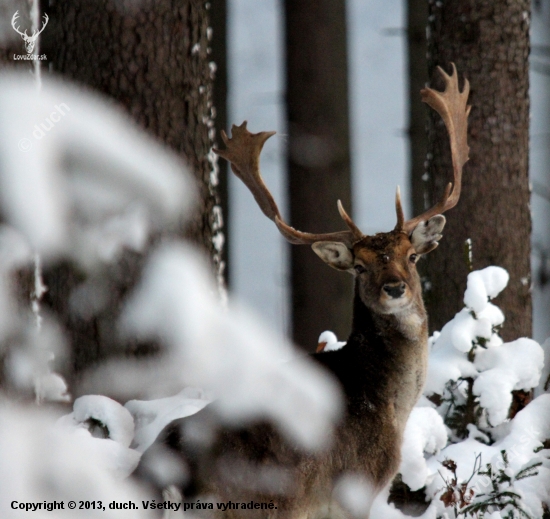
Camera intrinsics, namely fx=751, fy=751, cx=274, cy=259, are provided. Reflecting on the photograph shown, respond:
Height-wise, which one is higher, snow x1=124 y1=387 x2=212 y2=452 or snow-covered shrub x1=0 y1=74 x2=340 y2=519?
snow-covered shrub x1=0 y1=74 x2=340 y2=519

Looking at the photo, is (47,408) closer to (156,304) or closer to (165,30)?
(156,304)

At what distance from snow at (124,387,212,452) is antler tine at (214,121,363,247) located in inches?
46.7

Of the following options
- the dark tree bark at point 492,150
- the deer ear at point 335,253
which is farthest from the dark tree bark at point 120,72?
the dark tree bark at point 492,150

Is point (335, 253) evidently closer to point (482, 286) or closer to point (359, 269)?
point (359, 269)

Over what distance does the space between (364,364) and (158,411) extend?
1.33 metres

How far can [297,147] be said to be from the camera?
29.3 feet

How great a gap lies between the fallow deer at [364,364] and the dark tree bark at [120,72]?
52 centimetres

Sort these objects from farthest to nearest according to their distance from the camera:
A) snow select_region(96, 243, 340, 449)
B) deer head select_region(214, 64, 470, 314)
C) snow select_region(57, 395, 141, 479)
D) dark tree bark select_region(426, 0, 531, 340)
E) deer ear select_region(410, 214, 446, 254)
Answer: dark tree bark select_region(426, 0, 531, 340) → snow select_region(96, 243, 340, 449) → deer ear select_region(410, 214, 446, 254) → deer head select_region(214, 64, 470, 314) → snow select_region(57, 395, 141, 479)

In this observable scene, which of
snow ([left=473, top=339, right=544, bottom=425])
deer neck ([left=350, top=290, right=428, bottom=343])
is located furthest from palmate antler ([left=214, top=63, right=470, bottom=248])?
snow ([left=473, top=339, right=544, bottom=425])

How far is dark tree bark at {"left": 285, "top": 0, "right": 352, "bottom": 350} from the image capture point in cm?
891

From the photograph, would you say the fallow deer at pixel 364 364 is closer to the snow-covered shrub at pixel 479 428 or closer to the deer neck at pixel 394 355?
the deer neck at pixel 394 355

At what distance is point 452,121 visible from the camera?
4.91 metres

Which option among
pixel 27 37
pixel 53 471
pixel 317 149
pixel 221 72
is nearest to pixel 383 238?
pixel 53 471

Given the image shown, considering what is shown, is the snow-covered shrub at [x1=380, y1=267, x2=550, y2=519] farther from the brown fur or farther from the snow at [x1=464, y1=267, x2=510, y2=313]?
the brown fur
